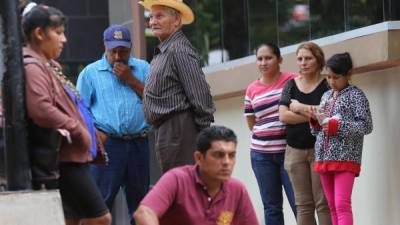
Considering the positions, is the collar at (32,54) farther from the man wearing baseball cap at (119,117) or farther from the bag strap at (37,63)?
the man wearing baseball cap at (119,117)

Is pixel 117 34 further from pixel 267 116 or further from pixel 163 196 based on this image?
pixel 163 196

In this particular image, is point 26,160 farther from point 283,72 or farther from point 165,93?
point 283,72

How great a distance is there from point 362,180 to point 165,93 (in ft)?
8.41

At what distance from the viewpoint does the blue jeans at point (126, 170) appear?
32.3ft

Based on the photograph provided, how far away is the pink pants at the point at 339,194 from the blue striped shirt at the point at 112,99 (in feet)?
5.22

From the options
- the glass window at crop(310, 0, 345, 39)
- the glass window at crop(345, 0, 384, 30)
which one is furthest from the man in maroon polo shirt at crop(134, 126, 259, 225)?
the glass window at crop(310, 0, 345, 39)

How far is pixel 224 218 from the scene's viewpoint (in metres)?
6.93

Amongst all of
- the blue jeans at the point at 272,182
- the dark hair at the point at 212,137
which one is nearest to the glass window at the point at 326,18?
the blue jeans at the point at 272,182

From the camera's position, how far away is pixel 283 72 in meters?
11.2

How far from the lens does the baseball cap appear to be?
32.6ft

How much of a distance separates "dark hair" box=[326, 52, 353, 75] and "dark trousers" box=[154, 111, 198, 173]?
1505 mm

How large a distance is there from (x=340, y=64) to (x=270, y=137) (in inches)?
39.6

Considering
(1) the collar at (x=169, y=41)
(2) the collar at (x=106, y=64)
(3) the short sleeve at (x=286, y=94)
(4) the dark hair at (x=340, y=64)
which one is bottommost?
(3) the short sleeve at (x=286, y=94)

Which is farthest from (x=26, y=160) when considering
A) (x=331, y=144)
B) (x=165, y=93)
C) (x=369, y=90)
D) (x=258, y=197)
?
(x=258, y=197)
